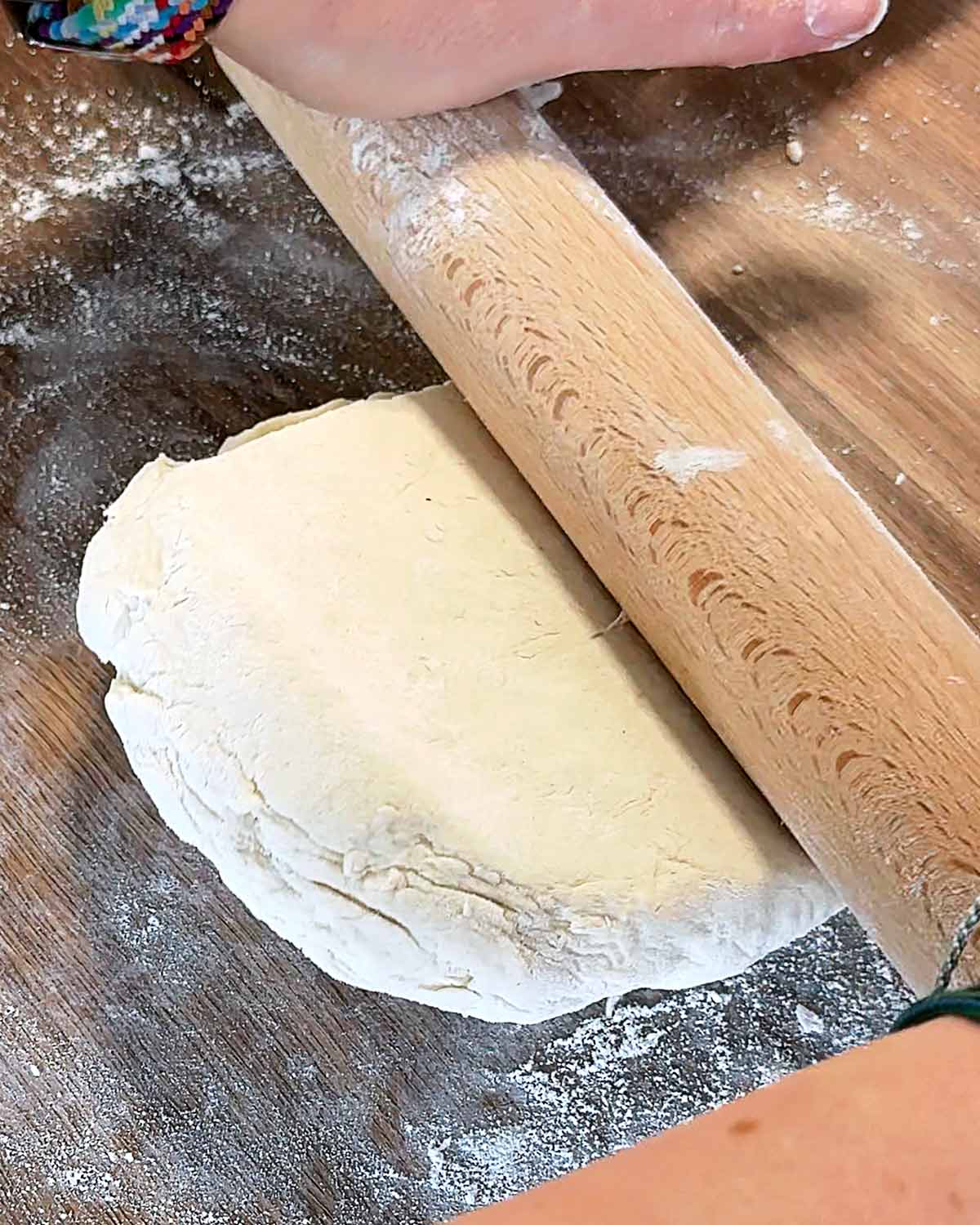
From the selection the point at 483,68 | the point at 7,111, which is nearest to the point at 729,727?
the point at 483,68

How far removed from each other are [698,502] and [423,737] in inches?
10.3

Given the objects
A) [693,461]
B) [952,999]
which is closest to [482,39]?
[693,461]

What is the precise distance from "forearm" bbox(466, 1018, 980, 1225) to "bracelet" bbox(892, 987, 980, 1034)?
0.04m

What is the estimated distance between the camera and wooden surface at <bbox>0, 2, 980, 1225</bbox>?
3.65ft

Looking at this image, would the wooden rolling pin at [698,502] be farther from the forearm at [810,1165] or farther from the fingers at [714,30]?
the forearm at [810,1165]

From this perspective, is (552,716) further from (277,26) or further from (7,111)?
(7,111)

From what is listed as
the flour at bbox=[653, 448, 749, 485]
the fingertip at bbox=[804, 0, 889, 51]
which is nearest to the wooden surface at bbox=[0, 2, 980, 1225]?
the fingertip at bbox=[804, 0, 889, 51]

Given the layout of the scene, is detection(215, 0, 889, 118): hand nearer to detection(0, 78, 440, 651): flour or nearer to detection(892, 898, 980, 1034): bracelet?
detection(0, 78, 440, 651): flour

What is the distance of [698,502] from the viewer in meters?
0.82

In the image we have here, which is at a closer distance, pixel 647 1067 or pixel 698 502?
pixel 698 502

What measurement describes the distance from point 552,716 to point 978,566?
0.46 metres

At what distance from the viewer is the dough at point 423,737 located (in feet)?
2.83

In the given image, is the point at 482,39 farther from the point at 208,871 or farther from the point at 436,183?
the point at 208,871

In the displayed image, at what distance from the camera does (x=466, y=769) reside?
2.87ft
